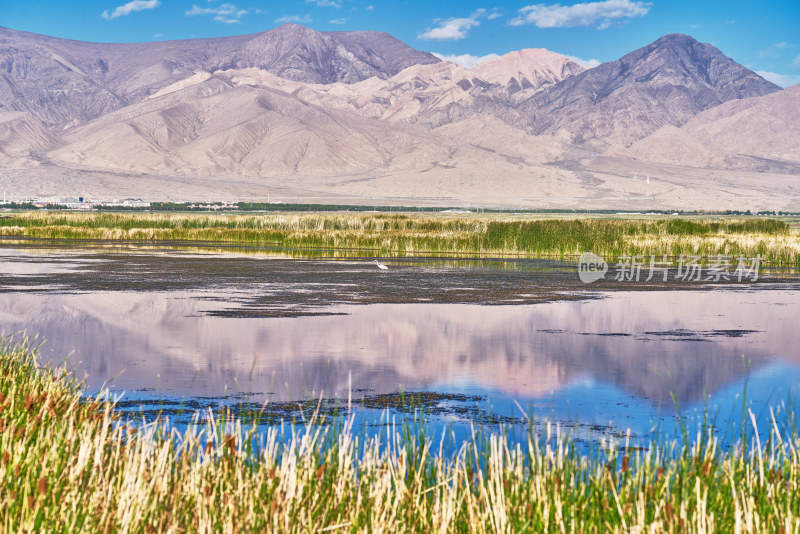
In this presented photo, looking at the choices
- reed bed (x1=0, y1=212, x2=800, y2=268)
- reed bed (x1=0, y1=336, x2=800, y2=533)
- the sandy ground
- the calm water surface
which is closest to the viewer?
reed bed (x1=0, y1=336, x2=800, y2=533)

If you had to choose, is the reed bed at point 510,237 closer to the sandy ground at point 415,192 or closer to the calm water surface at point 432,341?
the calm water surface at point 432,341

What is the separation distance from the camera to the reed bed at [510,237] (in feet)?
140

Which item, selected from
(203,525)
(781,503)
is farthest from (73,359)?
(781,503)

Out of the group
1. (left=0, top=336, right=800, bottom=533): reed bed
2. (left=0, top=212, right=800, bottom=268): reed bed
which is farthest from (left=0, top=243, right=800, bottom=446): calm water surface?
(left=0, top=212, right=800, bottom=268): reed bed

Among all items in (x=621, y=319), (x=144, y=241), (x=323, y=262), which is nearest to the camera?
(x=621, y=319)

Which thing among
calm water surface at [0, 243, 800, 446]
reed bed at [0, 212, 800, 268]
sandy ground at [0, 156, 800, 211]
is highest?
sandy ground at [0, 156, 800, 211]

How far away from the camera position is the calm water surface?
39.3 ft

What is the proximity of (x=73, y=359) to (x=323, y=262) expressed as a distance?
23321 millimetres

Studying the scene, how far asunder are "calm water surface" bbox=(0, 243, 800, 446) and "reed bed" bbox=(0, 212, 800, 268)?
12.6 meters

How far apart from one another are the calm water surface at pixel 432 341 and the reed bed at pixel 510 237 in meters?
12.6

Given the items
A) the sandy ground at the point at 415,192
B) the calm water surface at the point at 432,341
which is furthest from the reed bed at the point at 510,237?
the sandy ground at the point at 415,192

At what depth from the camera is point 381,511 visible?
6.61 m

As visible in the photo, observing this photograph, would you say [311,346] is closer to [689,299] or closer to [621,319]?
[621,319]

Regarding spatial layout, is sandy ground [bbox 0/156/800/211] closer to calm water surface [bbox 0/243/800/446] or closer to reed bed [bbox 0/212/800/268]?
reed bed [bbox 0/212/800/268]
